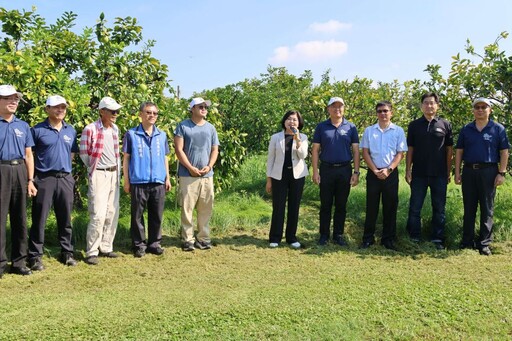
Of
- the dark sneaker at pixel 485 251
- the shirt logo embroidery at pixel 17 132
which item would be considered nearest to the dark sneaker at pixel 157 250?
the shirt logo embroidery at pixel 17 132

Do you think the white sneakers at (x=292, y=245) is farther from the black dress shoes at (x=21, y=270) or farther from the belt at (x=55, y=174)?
the black dress shoes at (x=21, y=270)

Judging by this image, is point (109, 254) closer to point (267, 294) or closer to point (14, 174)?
point (14, 174)

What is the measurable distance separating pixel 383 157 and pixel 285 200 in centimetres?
130

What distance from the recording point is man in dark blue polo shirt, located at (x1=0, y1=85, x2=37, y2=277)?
441 cm

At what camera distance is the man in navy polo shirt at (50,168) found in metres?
4.73

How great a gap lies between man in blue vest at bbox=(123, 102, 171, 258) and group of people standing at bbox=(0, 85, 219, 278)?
0.01 m

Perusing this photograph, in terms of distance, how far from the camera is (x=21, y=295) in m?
4.08

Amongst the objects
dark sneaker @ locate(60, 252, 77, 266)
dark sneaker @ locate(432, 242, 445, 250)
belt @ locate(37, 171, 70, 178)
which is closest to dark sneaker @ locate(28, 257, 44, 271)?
dark sneaker @ locate(60, 252, 77, 266)

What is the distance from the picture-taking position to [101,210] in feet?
16.9

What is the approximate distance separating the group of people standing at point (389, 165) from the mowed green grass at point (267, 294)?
321 millimetres

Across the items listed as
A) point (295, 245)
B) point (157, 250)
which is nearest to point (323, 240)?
point (295, 245)

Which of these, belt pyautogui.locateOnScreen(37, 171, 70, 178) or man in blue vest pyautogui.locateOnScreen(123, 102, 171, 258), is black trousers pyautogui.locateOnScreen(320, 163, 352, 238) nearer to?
man in blue vest pyautogui.locateOnScreen(123, 102, 171, 258)

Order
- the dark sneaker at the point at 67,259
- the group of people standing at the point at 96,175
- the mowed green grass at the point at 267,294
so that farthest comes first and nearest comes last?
1. the dark sneaker at the point at 67,259
2. the group of people standing at the point at 96,175
3. the mowed green grass at the point at 267,294

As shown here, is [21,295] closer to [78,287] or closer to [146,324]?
[78,287]
